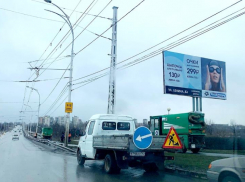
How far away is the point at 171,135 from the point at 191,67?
13682 mm

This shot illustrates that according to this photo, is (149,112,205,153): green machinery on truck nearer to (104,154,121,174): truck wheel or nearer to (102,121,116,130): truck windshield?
(102,121,116,130): truck windshield

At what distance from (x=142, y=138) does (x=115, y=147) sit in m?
1.15

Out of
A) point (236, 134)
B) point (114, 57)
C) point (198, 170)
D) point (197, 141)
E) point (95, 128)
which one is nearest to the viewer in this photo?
point (236, 134)

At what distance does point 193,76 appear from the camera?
23344 mm

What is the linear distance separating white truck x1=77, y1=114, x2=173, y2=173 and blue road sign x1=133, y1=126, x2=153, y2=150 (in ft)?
0.59

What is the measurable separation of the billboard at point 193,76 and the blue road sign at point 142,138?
11481mm

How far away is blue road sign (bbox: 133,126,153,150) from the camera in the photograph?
33.5 ft

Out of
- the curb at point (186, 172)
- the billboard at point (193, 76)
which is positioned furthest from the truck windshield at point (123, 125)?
the billboard at point (193, 76)

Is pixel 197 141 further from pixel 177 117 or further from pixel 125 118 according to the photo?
pixel 125 118

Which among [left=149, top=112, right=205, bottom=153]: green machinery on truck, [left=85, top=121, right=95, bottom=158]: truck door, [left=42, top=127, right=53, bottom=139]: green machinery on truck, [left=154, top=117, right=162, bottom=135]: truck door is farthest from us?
[left=42, top=127, right=53, bottom=139]: green machinery on truck

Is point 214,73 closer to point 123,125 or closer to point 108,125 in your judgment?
point 123,125

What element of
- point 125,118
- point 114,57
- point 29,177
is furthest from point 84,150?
point 114,57

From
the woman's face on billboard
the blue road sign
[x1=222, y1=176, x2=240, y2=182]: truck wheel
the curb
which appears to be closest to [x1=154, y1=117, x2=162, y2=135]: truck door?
the woman's face on billboard

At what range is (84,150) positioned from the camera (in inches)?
550
